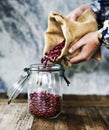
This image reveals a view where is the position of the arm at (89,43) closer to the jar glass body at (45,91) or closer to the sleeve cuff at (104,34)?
the sleeve cuff at (104,34)

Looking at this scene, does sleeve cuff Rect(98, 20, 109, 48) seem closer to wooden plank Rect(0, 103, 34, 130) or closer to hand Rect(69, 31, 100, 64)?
hand Rect(69, 31, 100, 64)

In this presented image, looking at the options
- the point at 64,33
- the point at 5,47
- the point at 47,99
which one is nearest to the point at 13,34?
the point at 5,47

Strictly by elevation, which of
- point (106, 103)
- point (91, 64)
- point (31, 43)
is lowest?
point (106, 103)

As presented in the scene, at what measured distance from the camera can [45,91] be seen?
1.00m

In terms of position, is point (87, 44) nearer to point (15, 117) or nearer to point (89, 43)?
point (89, 43)

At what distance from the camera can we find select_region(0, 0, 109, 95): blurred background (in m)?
1.25

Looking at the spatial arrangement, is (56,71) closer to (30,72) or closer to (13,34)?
(30,72)

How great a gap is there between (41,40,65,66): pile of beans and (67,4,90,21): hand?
0.12 metres

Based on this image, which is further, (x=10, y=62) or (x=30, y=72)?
(x=10, y=62)

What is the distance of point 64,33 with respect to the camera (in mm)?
1069

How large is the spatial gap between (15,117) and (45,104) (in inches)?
4.4

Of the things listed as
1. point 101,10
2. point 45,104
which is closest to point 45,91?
point 45,104

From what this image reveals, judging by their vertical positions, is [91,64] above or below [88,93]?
above

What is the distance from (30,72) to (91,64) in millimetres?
333
